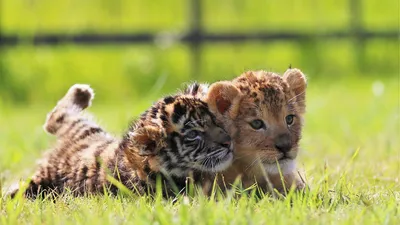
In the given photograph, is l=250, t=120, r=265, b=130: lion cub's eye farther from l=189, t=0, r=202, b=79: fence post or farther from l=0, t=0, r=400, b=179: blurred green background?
l=189, t=0, r=202, b=79: fence post

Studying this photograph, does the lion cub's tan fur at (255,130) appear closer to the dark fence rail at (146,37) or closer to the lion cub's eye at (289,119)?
the lion cub's eye at (289,119)

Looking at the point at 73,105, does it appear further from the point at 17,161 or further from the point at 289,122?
the point at 289,122

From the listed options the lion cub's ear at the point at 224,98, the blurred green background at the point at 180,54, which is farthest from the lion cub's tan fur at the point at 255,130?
the blurred green background at the point at 180,54

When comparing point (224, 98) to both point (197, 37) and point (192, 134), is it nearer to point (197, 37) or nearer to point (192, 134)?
point (192, 134)

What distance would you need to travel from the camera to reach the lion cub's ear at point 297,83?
4824 mm

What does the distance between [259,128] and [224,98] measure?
0.23 m

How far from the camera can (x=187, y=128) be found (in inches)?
175

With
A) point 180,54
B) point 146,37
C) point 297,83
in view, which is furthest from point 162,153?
point 180,54

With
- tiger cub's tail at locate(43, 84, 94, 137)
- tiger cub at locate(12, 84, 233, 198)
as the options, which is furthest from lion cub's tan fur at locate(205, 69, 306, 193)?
tiger cub's tail at locate(43, 84, 94, 137)

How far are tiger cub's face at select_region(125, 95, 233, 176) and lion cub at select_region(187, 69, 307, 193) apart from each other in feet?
0.43

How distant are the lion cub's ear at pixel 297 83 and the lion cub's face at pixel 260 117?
117mm

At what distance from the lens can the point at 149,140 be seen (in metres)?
4.45

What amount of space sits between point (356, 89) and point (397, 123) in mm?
4373

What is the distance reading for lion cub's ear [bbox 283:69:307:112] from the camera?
4.82 metres
